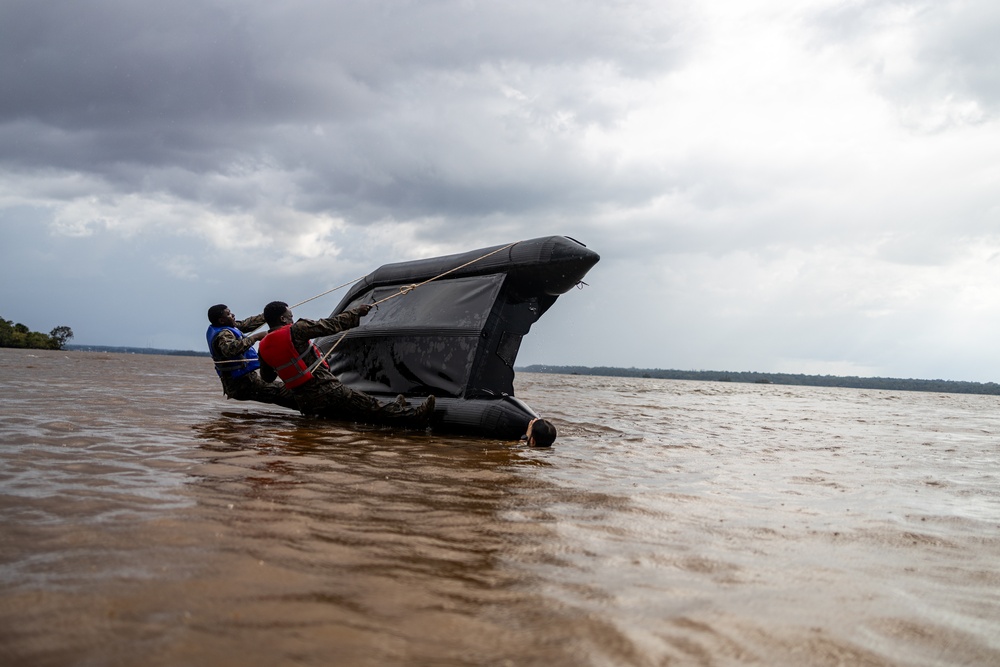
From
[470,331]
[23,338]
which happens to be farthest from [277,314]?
[23,338]

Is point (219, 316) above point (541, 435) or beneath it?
above

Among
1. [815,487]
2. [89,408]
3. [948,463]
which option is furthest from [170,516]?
[948,463]

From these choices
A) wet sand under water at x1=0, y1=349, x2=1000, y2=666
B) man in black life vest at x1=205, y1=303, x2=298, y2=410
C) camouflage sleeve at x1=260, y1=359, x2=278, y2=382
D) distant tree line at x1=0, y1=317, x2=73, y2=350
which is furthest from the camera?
distant tree line at x1=0, y1=317, x2=73, y2=350

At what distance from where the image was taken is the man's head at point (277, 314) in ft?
25.4

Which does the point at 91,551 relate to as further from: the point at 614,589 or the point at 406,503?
the point at 614,589

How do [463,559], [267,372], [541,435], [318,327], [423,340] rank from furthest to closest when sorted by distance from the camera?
1. [423,340]
2. [267,372]
3. [318,327]
4. [541,435]
5. [463,559]

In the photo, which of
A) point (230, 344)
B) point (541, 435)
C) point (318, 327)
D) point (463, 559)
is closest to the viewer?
point (463, 559)

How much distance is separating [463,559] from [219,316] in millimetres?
7086

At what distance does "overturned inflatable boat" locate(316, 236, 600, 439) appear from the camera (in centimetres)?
747

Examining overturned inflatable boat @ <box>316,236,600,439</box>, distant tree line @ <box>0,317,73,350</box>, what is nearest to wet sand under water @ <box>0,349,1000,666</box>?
overturned inflatable boat @ <box>316,236,600,439</box>

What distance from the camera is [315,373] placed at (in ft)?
25.6

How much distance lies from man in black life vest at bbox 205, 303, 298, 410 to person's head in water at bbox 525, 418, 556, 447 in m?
3.62

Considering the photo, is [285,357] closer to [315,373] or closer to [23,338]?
[315,373]

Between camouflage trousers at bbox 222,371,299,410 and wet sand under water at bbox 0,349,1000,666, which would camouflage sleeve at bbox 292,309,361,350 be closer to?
camouflage trousers at bbox 222,371,299,410
